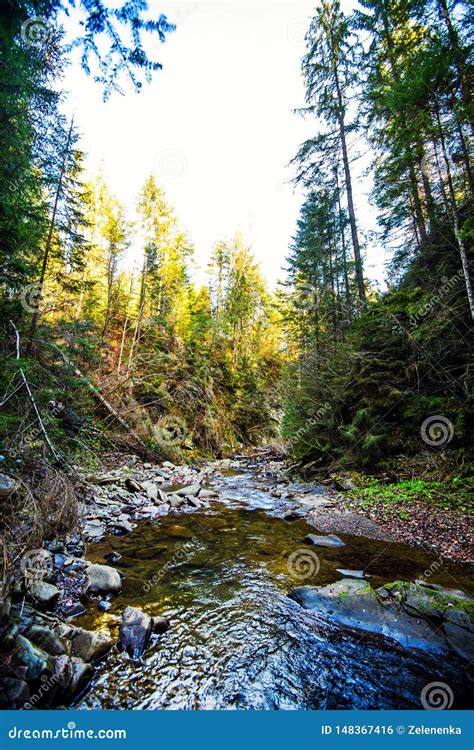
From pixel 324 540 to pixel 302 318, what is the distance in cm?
1341

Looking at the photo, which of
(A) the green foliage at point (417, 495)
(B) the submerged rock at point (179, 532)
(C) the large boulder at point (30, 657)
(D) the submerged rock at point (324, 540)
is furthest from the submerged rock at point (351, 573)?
(C) the large boulder at point (30, 657)

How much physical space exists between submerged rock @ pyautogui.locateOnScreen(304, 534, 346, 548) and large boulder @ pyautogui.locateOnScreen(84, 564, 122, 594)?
3443 millimetres

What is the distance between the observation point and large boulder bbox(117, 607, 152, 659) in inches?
119

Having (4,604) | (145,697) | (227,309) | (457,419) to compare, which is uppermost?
(227,309)

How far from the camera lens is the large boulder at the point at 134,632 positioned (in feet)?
9.94

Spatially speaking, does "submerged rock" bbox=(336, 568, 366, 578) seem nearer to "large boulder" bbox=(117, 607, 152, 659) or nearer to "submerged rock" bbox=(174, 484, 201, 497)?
"large boulder" bbox=(117, 607, 152, 659)

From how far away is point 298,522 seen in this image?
23.1ft

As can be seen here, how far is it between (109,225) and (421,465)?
1828 centimetres

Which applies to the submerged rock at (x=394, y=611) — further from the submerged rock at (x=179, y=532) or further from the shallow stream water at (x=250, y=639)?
the submerged rock at (x=179, y=532)

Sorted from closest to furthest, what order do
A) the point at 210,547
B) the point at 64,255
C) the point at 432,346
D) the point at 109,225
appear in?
the point at 210,547, the point at 432,346, the point at 64,255, the point at 109,225

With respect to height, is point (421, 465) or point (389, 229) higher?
point (389, 229)

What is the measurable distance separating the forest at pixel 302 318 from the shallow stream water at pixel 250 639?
36cm

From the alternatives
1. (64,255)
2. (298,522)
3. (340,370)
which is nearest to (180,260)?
(64,255)

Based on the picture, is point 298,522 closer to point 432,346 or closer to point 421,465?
point 421,465
